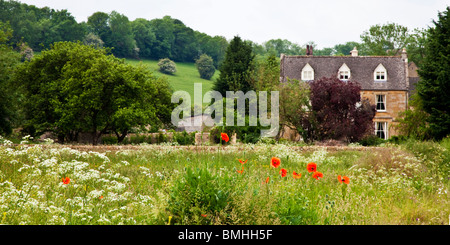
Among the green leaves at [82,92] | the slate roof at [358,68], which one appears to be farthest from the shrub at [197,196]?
the slate roof at [358,68]

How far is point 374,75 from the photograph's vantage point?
41.7 m

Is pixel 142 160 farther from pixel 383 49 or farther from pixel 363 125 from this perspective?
pixel 383 49

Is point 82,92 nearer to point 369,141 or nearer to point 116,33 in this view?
point 369,141

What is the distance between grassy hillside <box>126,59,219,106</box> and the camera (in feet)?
240

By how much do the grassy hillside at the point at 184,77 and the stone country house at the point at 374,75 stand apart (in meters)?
31.2

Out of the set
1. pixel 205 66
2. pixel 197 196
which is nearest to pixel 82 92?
pixel 197 196

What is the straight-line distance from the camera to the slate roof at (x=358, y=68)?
1617 inches

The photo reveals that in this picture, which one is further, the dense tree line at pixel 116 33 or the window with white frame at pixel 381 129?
the dense tree line at pixel 116 33

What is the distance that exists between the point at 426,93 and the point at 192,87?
53875mm

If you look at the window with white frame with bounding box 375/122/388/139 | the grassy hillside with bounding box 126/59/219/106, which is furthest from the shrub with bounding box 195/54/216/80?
the window with white frame with bounding box 375/122/388/139

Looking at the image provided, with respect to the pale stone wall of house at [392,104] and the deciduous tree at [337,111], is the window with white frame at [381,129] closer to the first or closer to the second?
the pale stone wall of house at [392,104]

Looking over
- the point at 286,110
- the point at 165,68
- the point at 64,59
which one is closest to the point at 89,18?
the point at 165,68

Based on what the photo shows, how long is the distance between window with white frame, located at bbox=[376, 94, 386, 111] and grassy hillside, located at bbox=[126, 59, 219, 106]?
3527cm

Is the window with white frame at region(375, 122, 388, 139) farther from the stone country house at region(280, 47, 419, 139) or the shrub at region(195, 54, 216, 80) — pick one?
the shrub at region(195, 54, 216, 80)
